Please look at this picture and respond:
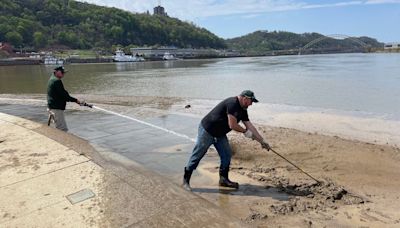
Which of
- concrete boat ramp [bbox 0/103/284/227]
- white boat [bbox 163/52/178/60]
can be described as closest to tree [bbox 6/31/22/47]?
white boat [bbox 163/52/178/60]

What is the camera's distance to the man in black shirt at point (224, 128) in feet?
18.8

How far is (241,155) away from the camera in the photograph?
329 inches

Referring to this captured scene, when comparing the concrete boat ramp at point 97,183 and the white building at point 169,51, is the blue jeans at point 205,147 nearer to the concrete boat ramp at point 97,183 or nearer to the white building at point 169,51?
the concrete boat ramp at point 97,183

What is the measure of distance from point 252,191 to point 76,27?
6303 inches

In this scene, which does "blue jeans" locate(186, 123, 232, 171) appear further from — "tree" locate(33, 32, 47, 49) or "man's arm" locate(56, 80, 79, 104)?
"tree" locate(33, 32, 47, 49)

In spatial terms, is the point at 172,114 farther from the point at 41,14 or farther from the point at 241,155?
the point at 41,14

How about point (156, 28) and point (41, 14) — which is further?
point (156, 28)

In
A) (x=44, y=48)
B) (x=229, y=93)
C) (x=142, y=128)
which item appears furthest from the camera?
(x=44, y=48)

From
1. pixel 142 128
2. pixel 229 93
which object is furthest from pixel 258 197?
pixel 229 93

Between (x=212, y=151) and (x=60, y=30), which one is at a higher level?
(x=60, y=30)

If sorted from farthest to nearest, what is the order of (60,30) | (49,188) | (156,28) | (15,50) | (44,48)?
(156,28) < (60,30) < (44,48) < (15,50) < (49,188)

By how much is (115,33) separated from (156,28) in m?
27.2

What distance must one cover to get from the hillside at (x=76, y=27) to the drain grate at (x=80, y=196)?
130m

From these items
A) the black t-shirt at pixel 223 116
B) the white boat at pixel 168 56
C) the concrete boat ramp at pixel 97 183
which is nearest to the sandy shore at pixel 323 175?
the concrete boat ramp at pixel 97 183
